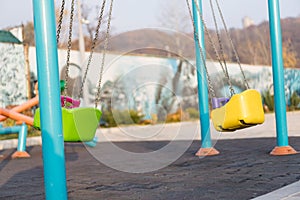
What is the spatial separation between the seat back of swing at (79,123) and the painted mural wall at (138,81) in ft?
44.6

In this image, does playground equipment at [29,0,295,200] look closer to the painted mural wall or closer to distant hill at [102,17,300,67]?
the painted mural wall

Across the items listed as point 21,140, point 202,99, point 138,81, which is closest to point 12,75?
point 21,140

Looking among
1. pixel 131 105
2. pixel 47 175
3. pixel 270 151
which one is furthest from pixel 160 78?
pixel 47 175

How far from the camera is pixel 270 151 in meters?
7.80

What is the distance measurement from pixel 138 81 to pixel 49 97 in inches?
813

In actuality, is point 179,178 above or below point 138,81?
below

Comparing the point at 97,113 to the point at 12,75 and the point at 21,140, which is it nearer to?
the point at 21,140

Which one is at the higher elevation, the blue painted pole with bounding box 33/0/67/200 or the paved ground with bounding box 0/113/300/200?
the blue painted pole with bounding box 33/0/67/200

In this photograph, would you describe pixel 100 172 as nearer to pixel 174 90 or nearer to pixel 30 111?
pixel 30 111

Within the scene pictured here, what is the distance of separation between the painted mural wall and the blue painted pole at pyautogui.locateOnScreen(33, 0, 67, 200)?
14.3 metres

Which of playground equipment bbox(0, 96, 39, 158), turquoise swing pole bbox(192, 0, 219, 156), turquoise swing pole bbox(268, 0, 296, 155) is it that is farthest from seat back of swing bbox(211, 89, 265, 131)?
playground equipment bbox(0, 96, 39, 158)

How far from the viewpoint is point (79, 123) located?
4.26 metres

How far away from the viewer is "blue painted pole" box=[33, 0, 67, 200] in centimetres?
364

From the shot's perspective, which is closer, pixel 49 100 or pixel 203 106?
pixel 49 100
